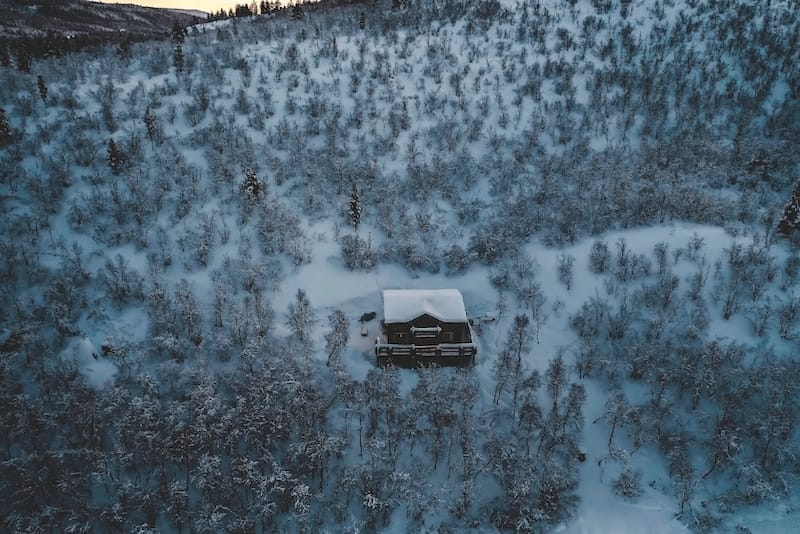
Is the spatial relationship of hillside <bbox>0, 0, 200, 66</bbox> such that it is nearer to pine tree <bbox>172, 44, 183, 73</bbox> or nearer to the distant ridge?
the distant ridge

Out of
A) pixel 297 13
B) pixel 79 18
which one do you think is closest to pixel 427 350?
pixel 297 13

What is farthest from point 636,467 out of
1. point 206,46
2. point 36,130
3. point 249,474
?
point 206,46

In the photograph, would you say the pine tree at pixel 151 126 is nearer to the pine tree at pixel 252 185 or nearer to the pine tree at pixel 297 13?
the pine tree at pixel 252 185

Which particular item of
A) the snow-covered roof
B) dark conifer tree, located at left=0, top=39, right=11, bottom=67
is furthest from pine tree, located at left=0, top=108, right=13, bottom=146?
the snow-covered roof

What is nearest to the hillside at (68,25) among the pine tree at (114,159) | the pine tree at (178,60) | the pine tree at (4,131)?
the pine tree at (178,60)

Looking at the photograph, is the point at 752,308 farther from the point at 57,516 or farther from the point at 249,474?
the point at 57,516

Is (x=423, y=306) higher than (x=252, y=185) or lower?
lower

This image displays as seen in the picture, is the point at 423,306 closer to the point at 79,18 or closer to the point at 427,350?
the point at 427,350
